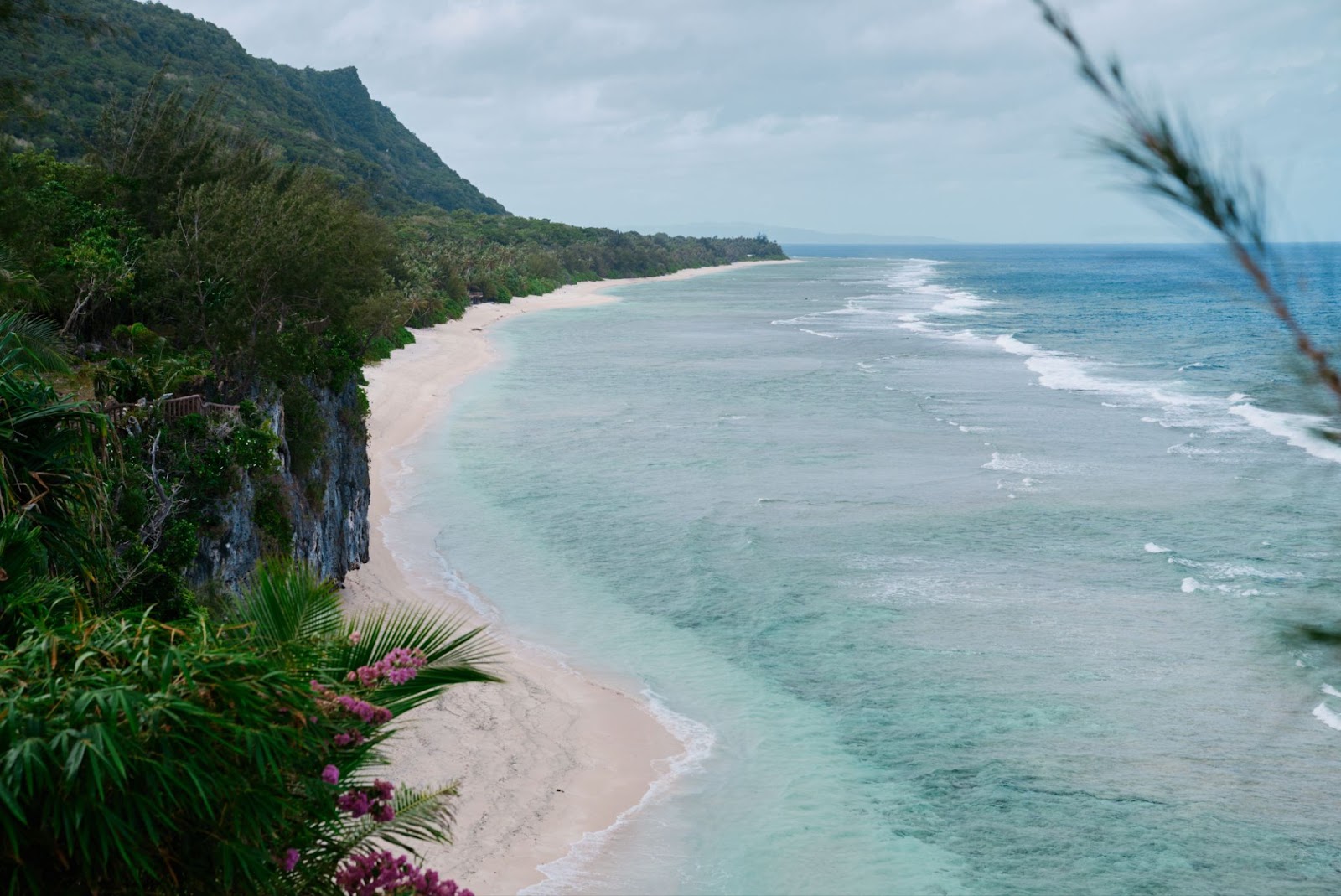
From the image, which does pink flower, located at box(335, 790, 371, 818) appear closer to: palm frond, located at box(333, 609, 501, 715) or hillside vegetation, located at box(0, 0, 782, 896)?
hillside vegetation, located at box(0, 0, 782, 896)

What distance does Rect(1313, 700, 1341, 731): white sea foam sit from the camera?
652 inches

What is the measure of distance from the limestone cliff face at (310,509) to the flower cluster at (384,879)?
→ 6.80 metres

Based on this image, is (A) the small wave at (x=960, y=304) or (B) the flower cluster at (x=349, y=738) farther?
(A) the small wave at (x=960, y=304)

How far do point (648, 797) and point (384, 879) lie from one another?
804 cm

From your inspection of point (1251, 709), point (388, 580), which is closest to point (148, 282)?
point (388, 580)

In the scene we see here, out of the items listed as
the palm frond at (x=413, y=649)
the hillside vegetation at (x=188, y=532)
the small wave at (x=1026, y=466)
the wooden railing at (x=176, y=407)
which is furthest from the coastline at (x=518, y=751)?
the small wave at (x=1026, y=466)

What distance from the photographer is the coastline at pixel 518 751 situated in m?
12.9

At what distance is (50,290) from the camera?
63.3ft

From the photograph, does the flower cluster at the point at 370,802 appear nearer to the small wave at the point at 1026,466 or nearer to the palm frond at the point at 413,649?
the palm frond at the point at 413,649

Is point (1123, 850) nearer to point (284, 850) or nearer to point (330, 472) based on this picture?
point (284, 850)

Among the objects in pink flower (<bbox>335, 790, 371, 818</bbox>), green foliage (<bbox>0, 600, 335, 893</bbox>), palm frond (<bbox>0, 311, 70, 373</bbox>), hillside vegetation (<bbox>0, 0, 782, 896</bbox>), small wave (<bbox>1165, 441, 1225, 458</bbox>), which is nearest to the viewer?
green foliage (<bbox>0, 600, 335, 893</bbox>)

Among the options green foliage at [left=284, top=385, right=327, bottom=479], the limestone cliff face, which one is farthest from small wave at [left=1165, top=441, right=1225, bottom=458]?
green foliage at [left=284, top=385, right=327, bottom=479]

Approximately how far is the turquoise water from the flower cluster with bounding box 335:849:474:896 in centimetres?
482

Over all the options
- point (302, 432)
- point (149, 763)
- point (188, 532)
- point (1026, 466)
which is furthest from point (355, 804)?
point (1026, 466)
